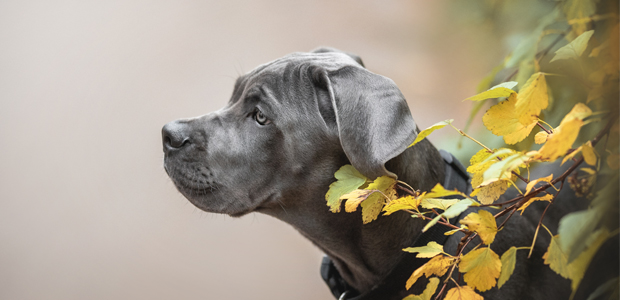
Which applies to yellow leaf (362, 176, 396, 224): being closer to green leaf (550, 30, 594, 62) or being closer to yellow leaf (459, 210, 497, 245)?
yellow leaf (459, 210, 497, 245)

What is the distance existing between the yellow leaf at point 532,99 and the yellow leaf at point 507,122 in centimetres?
3

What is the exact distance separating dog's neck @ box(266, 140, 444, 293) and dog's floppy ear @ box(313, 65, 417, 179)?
0.46 feet

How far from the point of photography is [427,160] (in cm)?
117

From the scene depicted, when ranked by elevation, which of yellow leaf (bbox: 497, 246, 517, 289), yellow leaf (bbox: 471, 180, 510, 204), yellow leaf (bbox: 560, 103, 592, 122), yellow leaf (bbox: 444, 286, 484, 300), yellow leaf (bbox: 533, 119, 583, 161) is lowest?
yellow leaf (bbox: 444, 286, 484, 300)

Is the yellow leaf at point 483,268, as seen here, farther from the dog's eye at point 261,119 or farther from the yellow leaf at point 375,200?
the dog's eye at point 261,119

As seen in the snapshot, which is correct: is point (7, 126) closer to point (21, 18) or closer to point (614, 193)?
point (21, 18)

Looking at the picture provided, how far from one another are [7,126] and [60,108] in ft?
0.99

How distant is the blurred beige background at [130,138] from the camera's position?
2.64m

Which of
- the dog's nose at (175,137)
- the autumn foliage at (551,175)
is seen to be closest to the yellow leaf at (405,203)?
the autumn foliage at (551,175)

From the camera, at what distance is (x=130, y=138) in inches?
108

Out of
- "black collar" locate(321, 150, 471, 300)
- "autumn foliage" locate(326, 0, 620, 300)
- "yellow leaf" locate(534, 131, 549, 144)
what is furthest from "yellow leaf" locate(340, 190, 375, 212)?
"black collar" locate(321, 150, 471, 300)

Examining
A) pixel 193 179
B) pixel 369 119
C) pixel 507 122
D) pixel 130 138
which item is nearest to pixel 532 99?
pixel 507 122

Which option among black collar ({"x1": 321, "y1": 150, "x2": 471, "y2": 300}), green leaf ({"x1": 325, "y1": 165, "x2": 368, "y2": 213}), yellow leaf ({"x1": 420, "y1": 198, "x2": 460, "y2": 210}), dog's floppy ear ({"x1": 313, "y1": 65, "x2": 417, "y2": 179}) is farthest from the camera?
black collar ({"x1": 321, "y1": 150, "x2": 471, "y2": 300})

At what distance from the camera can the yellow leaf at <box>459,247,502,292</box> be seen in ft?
2.16
